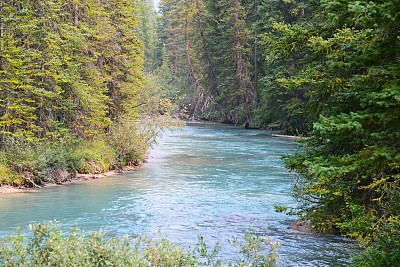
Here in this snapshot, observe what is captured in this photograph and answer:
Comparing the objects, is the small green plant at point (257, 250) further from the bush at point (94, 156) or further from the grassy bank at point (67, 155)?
the bush at point (94, 156)

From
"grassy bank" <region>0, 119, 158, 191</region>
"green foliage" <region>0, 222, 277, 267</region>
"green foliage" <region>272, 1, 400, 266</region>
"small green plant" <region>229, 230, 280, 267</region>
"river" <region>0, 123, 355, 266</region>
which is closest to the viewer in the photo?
"green foliage" <region>0, 222, 277, 267</region>

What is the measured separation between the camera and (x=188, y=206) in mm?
15930

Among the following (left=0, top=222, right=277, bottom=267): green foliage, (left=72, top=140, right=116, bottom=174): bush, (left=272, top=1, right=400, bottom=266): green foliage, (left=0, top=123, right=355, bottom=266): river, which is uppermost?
(left=272, top=1, right=400, bottom=266): green foliage

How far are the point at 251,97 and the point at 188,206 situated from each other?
33814mm

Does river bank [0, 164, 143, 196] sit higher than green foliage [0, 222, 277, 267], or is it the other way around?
green foliage [0, 222, 277, 267]

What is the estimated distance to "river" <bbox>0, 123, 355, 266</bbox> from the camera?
11898 mm

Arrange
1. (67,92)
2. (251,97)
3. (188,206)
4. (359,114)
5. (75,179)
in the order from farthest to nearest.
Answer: (251,97) → (67,92) → (75,179) → (188,206) → (359,114)

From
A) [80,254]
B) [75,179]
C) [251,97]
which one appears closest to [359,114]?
[80,254]

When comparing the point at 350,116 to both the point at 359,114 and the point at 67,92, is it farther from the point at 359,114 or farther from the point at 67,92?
the point at 67,92

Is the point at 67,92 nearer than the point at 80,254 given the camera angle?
No

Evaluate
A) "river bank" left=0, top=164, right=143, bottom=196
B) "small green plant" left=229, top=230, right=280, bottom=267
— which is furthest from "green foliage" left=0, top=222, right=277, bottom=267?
"river bank" left=0, top=164, right=143, bottom=196

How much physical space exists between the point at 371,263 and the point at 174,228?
7.07 m

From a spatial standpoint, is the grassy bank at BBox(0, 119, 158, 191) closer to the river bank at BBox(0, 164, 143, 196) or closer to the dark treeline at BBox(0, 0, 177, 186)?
the dark treeline at BBox(0, 0, 177, 186)

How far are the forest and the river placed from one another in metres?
0.75
